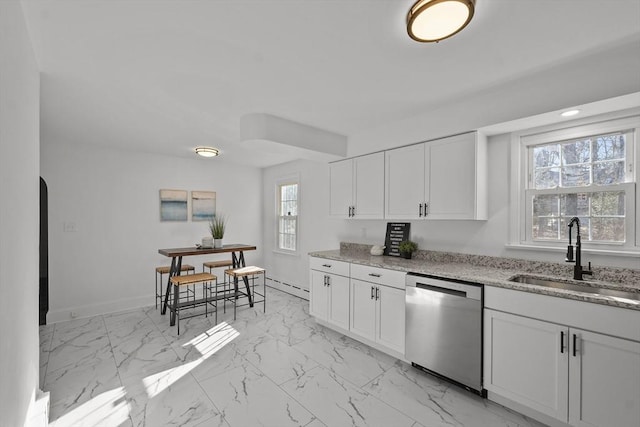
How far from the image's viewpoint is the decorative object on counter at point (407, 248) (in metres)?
3.23

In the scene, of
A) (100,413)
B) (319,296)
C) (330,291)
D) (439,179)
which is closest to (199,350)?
(100,413)

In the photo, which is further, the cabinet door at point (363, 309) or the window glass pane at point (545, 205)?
the cabinet door at point (363, 309)

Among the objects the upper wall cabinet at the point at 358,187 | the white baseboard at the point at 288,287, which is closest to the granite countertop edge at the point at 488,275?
the upper wall cabinet at the point at 358,187

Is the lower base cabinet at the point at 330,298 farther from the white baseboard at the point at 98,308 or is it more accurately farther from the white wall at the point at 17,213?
the white baseboard at the point at 98,308

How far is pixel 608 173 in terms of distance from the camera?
2.24 metres

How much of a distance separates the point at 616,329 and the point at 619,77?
1.63 m

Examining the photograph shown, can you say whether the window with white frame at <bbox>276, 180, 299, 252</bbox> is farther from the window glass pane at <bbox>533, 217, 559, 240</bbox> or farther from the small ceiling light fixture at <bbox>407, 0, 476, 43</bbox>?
the small ceiling light fixture at <bbox>407, 0, 476, 43</bbox>

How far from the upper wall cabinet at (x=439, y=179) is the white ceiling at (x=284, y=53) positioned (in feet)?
1.47

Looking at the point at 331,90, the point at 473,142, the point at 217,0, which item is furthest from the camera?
the point at 473,142

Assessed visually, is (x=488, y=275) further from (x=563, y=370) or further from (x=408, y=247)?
(x=408, y=247)

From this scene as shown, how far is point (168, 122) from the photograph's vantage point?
3.17 meters

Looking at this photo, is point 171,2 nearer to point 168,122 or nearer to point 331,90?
point 331,90

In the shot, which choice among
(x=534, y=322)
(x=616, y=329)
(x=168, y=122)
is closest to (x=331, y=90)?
(x=168, y=122)

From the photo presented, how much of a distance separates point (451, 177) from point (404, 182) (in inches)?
19.8
